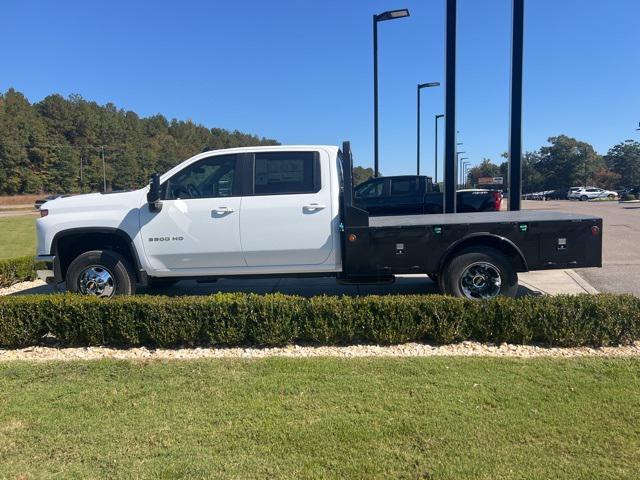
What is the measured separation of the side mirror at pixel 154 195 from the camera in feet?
19.8

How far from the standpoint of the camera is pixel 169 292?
807 cm

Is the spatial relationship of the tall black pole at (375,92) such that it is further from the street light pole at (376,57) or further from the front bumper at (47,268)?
the front bumper at (47,268)

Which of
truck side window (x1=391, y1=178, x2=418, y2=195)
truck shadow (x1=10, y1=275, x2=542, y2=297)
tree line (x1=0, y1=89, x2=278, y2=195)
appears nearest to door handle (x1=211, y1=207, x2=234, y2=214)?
truck shadow (x1=10, y1=275, x2=542, y2=297)

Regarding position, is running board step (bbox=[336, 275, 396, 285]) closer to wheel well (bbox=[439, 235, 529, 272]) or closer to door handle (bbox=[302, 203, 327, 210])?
wheel well (bbox=[439, 235, 529, 272])

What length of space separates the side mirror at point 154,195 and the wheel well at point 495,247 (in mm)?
3468

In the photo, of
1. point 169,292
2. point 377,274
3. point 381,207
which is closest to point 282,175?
point 377,274

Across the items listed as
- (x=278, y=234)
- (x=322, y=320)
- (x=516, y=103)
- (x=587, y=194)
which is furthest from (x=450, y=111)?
(x=587, y=194)

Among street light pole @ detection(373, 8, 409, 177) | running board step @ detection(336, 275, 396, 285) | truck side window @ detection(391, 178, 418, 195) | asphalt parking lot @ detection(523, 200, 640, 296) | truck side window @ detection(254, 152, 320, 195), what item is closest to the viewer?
truck side window @ detection(254, 152, 320, 195)

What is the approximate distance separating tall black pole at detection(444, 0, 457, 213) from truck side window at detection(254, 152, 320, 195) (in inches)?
197

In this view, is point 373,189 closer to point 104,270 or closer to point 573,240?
point 573,240

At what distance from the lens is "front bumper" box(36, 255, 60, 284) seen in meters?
6.29

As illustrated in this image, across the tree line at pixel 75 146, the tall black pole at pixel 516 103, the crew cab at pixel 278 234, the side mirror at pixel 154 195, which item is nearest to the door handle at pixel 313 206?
the crew cab at pixel 278 234

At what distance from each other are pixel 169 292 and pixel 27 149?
297 feet

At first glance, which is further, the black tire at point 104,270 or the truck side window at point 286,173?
the black tire at point 104,270
